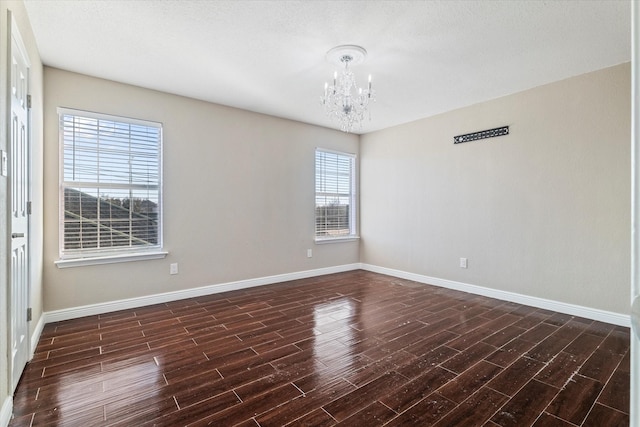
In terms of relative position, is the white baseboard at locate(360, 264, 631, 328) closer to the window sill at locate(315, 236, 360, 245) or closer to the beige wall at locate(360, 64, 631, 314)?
the beige wall at locate(360, 64, 631, 314)

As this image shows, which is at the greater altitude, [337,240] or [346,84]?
[346,84]

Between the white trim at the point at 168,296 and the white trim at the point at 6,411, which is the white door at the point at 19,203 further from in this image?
the white trim at the point at 168,296

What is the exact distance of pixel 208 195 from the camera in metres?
4.07

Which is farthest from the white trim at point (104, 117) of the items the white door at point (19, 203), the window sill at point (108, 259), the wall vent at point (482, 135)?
the wall vent at point (482, 135)

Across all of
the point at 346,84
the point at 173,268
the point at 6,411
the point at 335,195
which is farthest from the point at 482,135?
the point at 6,411

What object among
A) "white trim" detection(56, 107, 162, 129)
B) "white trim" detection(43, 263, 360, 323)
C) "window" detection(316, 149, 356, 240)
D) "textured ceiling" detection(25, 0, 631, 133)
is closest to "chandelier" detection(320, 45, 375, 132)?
"textured ceiling" detection(25, 0, 631, 133)

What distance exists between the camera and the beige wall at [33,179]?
1714 millimetres

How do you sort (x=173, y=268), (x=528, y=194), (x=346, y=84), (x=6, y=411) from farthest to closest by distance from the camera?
(x=173, y=268), (x=528, y=194), (x=346, y=84), (x=6, y=411)

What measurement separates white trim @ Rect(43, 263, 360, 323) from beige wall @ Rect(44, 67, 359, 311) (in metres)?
0.06

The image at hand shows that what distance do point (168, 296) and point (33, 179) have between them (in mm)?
1760

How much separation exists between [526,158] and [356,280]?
2672 millimetres

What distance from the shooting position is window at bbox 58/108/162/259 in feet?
10.6

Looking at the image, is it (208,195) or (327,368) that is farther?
(208,195)

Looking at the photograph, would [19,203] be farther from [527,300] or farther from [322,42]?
[527,300]
